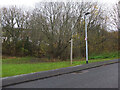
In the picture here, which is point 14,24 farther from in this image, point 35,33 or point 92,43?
point 92,43

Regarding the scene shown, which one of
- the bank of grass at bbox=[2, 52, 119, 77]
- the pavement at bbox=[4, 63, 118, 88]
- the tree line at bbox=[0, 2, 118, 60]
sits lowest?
the bank of grass at bbox=[2, 52, 119, 77]

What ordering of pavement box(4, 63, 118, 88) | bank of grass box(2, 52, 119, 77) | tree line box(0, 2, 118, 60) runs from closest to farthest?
pavement box(4, 63, 118, 88), bank of grass box(2, 52, 119, 77), tree line box(0, 2, 118, 60)

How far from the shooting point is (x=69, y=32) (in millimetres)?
19203

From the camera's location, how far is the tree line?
1933 cm

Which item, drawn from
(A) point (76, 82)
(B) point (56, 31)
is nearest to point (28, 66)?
(A) point (76, 82)

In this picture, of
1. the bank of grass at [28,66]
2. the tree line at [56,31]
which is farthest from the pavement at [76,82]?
the tree line at [56,31]

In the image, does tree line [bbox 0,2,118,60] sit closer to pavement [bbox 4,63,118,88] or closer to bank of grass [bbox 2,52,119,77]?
bank of grass [bbox 2,52,119,77]

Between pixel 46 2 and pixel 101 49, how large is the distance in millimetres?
13216

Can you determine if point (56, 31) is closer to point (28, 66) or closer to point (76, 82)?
point (28, 66)

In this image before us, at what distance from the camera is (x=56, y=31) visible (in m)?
19.2

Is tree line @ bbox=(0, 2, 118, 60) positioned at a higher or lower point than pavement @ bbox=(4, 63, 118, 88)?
higher

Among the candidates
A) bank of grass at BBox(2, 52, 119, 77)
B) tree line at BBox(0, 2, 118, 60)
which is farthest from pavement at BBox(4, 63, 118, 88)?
tree line at BBox(0, 2, 118, 60)

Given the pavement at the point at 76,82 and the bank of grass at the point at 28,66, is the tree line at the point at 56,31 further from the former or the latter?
the pavement at the point at 76,82

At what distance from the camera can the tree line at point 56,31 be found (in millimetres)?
19328
